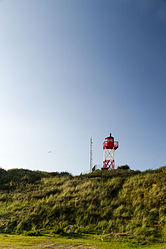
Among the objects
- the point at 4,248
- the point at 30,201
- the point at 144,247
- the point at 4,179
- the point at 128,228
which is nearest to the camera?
the point at 4,248

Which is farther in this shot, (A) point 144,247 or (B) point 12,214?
(B) point 12,214

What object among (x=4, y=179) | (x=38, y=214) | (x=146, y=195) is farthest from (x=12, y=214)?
(x=4, y=179)

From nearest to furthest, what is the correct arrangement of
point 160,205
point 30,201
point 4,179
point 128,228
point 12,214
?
point 128,228 < point 160,205 < point 12,214 < point 30,201 < point 4,179

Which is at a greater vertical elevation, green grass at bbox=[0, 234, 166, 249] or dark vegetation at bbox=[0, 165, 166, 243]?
dark vegetation at bbox=[0, 165, 166, 243]

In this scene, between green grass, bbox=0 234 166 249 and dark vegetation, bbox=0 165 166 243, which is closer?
green grass, bbox=0 234 166 249

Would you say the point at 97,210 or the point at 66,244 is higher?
the point at 97,210

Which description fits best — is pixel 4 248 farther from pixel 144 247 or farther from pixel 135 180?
pixel 135 180

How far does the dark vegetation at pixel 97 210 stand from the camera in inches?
355

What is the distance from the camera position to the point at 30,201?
13836 mm

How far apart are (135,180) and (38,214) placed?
7.75 m

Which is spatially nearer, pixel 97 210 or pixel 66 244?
pixel 66 244

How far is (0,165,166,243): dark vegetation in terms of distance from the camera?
902 cm

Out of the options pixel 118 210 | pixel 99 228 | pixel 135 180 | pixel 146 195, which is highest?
pixel 135 180

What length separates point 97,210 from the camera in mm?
11164
